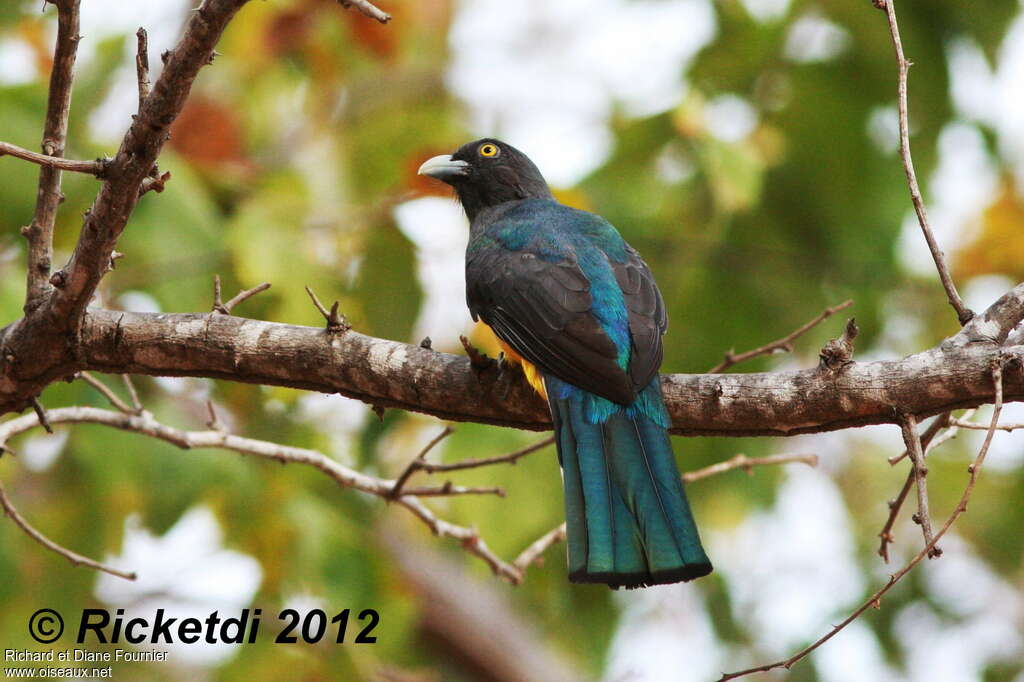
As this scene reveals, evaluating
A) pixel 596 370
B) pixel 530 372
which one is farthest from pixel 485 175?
pixel 596 370

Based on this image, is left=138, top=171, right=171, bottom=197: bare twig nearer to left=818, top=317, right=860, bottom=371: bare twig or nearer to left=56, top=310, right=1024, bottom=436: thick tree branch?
left=56, top=310, right=1024, bottom=436: thick tree branch

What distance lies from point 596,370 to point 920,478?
1.19 m

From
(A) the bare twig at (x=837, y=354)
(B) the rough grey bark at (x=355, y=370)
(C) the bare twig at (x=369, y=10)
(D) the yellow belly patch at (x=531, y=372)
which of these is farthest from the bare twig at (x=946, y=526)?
(C) the bare twig at (x=369, y=10)

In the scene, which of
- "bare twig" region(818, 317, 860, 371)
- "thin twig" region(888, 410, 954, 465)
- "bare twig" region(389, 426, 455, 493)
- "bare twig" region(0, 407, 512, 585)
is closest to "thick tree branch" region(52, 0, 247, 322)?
"bare twig" region(0, 407, 512, 585)

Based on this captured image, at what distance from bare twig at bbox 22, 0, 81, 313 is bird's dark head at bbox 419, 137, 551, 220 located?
2431 mm

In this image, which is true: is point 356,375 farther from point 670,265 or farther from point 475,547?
point 670,265

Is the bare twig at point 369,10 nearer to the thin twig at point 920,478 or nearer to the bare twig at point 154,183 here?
the bare twig at point 154,183

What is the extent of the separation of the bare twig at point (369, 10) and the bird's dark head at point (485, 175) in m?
2.95

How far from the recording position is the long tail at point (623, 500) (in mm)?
2756

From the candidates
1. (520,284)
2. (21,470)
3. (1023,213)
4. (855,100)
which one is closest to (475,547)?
Answer: (520,284)

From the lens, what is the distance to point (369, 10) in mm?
2174

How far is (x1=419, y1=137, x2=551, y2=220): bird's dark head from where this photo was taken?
521 cm

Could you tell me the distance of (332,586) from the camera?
421 cm

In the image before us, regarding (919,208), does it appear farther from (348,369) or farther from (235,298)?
(235,298)
